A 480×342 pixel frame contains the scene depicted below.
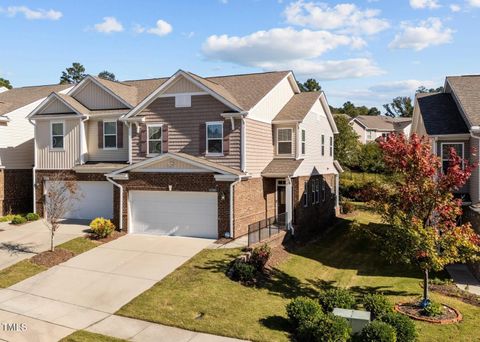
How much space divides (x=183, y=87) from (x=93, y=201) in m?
8.58

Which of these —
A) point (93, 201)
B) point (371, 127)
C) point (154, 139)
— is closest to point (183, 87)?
point (154, 139)

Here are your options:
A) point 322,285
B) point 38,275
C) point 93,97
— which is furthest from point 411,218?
point 93,97

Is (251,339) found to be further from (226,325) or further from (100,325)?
(100,325)

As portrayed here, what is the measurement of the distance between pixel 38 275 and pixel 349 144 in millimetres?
34480

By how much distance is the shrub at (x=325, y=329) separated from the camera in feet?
32.2

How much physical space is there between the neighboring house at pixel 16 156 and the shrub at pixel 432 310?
23.2m

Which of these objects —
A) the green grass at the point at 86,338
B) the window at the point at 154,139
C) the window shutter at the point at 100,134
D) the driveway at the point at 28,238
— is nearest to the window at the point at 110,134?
the window shutter at the point at 100,134

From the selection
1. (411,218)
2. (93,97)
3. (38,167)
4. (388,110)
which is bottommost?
(411,218)

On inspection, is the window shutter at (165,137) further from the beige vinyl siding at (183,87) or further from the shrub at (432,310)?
the shrub at (432,310)

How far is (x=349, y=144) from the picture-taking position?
4294 cm

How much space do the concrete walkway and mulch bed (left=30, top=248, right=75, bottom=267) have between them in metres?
15.4

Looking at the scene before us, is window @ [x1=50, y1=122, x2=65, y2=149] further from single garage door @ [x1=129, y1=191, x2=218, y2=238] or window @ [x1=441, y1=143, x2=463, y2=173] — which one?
window @ [x1=441, y1=143, x2=463, y2=173]

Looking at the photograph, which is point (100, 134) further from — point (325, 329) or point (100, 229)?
point (325, 329)

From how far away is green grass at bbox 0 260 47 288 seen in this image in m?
14.1
